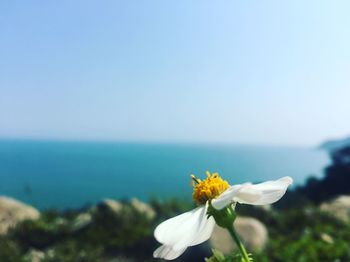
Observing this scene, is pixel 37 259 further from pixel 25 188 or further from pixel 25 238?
pixel 25 188

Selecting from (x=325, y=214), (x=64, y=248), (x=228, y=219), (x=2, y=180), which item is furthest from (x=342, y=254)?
(x=2, y=180)

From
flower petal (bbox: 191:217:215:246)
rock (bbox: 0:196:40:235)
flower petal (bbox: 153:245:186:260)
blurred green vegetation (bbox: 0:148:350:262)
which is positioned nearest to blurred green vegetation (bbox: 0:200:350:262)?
blurred green vegetation (bbox: 0:148:350:262)

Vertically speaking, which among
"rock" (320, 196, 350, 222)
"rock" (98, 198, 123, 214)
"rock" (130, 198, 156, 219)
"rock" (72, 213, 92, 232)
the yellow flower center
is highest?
the yellow flower center

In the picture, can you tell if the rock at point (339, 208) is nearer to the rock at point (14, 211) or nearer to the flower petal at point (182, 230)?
the rock at point (14, 211)

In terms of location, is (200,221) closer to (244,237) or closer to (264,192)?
(264,192)

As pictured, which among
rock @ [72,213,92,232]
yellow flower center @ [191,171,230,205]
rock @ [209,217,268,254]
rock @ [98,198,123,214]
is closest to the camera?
yellow flower center @ [191,171,230,205]

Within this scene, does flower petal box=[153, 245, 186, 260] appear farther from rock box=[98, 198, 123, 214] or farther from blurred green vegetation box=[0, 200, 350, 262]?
rock box=[98, 198, 123, 214]
